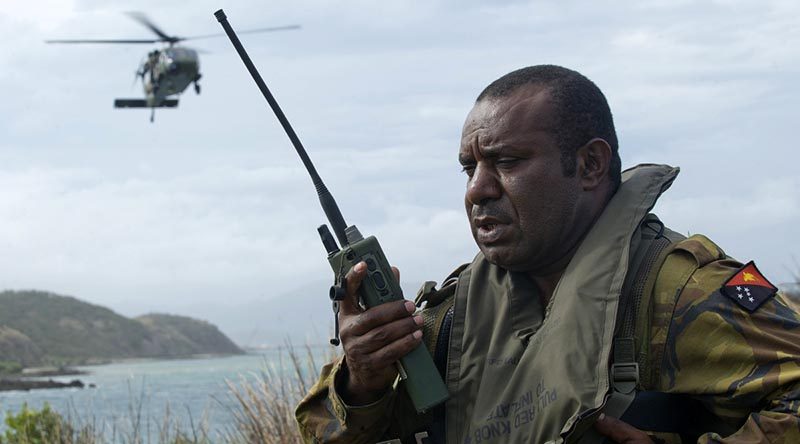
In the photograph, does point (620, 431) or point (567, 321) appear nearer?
point (620, 431)

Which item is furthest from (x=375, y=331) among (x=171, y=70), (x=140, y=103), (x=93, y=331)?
(x=93, y=331)

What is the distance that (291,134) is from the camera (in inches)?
142

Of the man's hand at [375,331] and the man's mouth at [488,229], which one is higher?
the man's mouth at [488,229]

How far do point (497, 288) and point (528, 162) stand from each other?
467 millimetres

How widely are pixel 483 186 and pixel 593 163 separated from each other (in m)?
0.39

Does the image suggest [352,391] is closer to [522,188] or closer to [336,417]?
[336,417]

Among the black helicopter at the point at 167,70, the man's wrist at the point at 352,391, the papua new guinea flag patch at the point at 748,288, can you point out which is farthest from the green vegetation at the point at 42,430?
the black helicopter at the point at 167,70

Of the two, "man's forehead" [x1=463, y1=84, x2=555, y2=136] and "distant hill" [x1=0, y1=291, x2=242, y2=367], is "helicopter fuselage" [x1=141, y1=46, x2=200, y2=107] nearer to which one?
"man's forehead" [x1=463, y1=84, x2=555, y2=136]

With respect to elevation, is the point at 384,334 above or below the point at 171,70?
below

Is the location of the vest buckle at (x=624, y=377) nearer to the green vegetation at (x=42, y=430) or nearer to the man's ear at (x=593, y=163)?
the man's ear at (x=593, y=163)

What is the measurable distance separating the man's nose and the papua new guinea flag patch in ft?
2.54

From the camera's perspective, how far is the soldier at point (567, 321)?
116 inches

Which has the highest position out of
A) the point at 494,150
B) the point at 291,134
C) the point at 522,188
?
the point at 291,134

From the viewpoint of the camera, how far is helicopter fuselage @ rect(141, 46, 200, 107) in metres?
37.4
